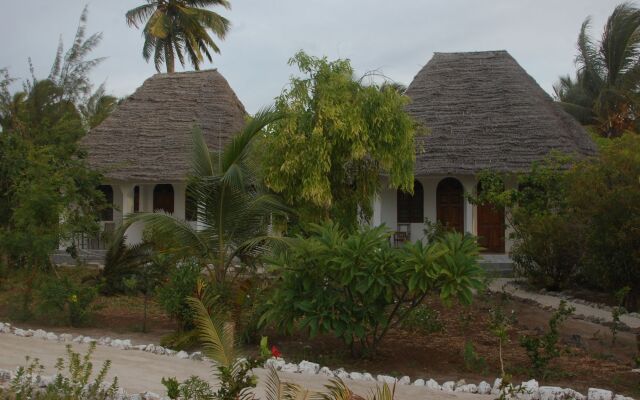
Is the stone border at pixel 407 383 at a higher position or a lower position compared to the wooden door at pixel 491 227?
lower

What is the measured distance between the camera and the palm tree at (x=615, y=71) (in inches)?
947

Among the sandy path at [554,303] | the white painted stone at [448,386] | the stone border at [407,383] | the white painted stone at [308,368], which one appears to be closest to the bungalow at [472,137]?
the sandy path at [554,303]

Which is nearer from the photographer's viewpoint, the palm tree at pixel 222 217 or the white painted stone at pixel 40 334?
the white painted stone at pixel 40 334

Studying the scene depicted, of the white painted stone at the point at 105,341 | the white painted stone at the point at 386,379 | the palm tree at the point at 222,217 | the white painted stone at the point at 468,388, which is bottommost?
the white painted stone at the point at 468,388

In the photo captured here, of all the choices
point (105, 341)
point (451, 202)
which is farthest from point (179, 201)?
point (105, 341)

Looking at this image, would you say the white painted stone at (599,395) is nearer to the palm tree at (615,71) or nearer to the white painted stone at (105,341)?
the white painted stone at (105,341)

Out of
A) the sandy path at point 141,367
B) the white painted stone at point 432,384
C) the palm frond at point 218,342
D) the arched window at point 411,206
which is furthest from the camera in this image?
the arched window at point 411,206

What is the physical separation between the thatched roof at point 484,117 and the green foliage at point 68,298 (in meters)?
9.00

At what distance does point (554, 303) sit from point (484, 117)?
7.65 metres

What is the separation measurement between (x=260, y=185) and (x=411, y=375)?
494 cm

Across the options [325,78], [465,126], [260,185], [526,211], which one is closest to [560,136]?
[465,126]

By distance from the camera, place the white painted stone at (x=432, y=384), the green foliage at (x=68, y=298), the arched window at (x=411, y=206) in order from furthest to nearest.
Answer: the arched window at (x=411, y=206)
the green foliage at (x=68, y=298)
the white painted stone at (x=432, y=384)

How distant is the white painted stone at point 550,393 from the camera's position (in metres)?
6.16

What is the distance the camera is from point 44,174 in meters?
11.4
